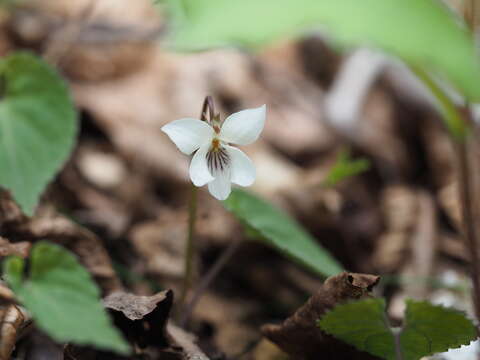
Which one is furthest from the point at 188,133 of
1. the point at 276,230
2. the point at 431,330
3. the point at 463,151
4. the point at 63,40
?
the point at 63,40

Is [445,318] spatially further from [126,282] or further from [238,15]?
[126,282]

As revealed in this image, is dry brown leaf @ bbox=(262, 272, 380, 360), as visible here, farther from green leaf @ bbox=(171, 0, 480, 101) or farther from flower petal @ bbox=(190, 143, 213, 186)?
green leaf @ bbox=(171, 0, 480, 101)

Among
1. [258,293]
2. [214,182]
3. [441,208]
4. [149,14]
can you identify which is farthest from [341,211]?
[149,14]

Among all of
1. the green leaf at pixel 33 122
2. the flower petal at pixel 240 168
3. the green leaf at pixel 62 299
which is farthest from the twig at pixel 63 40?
the green leaf at pixel 62 299

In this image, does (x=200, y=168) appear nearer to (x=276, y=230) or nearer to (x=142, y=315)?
(x=142, y=315)

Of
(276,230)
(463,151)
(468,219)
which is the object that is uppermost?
(463,151)

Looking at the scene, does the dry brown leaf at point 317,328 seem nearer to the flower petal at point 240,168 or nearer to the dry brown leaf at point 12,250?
the flower petal at point 240,168

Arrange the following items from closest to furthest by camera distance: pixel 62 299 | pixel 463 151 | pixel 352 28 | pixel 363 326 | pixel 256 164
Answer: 1. pixel 352 28
2. pixel 62 299
3. pixel 363 326
4. pixel 463 151
5. pixel 256 164
